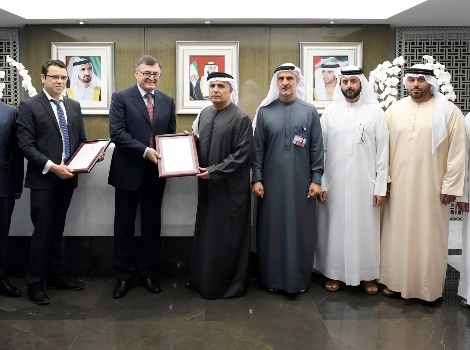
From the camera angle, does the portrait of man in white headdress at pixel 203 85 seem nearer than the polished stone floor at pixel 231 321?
No

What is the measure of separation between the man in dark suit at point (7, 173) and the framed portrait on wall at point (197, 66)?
3.12 metres

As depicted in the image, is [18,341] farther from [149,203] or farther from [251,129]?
[251,129]

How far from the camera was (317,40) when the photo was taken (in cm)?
647

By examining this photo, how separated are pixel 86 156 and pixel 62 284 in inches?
42.0

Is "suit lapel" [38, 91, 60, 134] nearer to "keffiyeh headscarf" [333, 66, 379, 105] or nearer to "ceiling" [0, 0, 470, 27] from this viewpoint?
"keffiyeh headscarf" [333, 66, 379, 105]

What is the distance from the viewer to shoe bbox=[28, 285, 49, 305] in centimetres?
350

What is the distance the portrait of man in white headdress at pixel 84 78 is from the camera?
646cm

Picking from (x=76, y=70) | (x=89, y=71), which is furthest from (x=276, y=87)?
(x=76, y=70)

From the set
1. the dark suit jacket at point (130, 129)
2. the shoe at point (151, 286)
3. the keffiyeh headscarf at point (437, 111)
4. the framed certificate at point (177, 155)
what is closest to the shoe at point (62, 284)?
the shoe at point (151, 286)

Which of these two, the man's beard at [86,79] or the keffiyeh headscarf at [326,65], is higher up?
the keffiyeh headscarf at [326,65]

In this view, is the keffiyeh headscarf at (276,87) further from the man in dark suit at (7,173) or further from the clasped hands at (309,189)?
the man in dark suit at (7,173)

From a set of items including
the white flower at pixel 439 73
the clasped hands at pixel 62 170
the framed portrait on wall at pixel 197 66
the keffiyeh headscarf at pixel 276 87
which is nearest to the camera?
the clasped hands at pixel 62 170

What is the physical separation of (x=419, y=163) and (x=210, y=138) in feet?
5.01

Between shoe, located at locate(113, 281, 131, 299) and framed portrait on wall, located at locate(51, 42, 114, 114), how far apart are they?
335 cm
